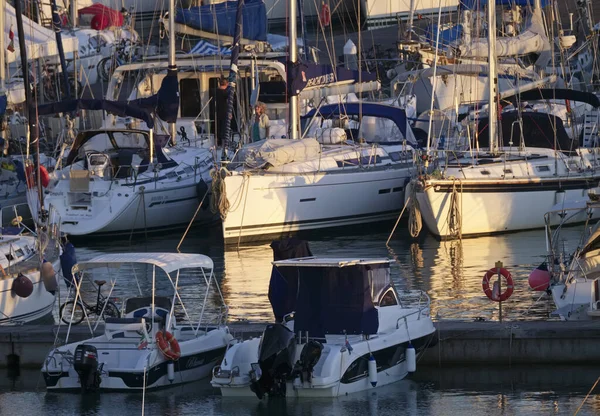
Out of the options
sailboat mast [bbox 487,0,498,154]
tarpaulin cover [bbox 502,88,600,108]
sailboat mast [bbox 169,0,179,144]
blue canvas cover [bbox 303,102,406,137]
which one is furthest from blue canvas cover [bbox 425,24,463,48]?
sailboat mast [bbox 487,0,498,154]

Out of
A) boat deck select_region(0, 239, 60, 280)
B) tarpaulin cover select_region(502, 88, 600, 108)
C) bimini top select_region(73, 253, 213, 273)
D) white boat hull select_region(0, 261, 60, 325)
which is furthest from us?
tarpaulin cover select_region(502, 88, 600, 108)

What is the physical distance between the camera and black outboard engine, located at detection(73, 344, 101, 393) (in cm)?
1734

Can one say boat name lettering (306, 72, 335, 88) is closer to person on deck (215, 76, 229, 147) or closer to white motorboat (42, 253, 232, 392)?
person on deck (215, 76, 229, 147)

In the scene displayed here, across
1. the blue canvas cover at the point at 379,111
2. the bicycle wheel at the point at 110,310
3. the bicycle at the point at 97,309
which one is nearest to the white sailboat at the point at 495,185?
the blue canvas cover at the point at 379,111

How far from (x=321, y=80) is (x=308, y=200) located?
3856mm

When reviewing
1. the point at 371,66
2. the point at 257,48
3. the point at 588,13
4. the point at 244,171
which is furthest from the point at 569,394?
the point at 371,66

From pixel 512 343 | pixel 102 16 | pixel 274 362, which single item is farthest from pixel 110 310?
pixel 102 16

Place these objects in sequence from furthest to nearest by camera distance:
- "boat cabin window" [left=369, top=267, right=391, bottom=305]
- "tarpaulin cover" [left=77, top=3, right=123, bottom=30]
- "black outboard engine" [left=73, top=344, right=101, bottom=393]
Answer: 1. "tarpaulin cover" [left=77, top=3, right=123, bottom=30]
2. "boat cabin window" [left=369, top=267, right=391, bottom=305]
3. "black outboard engine" [left=73, top=344, right=101, bottom=393]

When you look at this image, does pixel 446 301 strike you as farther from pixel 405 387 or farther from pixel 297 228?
pixel 297 228

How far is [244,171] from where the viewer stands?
29875 mm

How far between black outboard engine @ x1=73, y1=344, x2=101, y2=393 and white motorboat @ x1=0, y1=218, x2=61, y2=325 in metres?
3.66

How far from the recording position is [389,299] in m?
18.3

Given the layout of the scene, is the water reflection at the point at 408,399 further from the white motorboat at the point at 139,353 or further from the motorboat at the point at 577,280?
the motorboat at the point at 577,280

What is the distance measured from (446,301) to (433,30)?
82.2 ft
